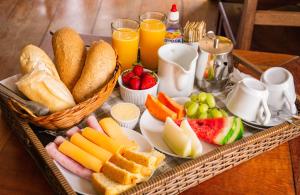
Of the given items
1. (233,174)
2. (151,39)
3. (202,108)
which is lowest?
(233,174)

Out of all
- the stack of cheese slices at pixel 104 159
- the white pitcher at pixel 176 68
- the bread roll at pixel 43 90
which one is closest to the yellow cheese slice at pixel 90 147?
the stack of cheese slices at pixel 104 159

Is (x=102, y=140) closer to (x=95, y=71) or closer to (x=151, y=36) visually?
(x=95, y=71)

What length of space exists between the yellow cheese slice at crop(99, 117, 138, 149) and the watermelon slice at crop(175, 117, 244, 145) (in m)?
0.14

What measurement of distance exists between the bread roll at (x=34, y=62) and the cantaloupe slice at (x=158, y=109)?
0.81 ft

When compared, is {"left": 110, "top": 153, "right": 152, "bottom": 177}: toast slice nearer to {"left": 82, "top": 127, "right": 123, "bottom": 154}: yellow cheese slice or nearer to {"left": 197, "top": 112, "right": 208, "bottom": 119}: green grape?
{"left": 82, "top": 127, "right": 123, "bottom": 154}: yellow cheese slice

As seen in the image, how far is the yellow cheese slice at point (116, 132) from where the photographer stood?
86cm

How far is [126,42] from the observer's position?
111cm

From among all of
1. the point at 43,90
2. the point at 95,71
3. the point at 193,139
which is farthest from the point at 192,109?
the point at 43,90

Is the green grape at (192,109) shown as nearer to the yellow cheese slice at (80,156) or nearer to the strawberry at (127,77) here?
the strawberry at (127,77)

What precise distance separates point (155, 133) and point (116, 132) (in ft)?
0.38

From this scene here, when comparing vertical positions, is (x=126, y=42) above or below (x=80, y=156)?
above

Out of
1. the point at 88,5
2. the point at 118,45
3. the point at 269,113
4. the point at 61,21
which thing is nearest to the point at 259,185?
the point at 269,113

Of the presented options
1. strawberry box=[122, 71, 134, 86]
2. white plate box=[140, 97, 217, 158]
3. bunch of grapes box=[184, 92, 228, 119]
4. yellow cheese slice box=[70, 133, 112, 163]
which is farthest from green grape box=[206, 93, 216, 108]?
yellow cheese slice box=[70, 133, 112, 163]

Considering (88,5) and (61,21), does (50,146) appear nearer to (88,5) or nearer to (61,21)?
(61,21)
